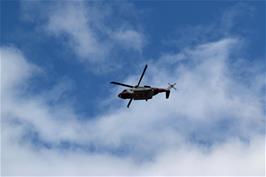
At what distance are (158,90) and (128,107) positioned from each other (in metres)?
9.39

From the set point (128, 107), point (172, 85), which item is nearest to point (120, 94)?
point (128, 107)

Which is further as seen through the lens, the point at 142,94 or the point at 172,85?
the point at 172,85

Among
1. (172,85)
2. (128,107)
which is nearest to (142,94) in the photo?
(128,107)

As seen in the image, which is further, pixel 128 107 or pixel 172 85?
pixel 172 85

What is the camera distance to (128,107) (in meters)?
140

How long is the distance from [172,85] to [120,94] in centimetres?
1588

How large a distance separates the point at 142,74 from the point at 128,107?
8302mm

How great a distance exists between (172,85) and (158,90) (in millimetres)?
7326

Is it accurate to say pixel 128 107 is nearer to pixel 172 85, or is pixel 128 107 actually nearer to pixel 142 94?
pixel 142 94

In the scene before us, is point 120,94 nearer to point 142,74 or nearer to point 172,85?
point 142,74

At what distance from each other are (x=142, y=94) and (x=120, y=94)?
533 cm

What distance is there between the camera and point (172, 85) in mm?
151500

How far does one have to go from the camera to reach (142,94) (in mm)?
139750

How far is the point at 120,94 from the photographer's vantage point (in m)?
142
